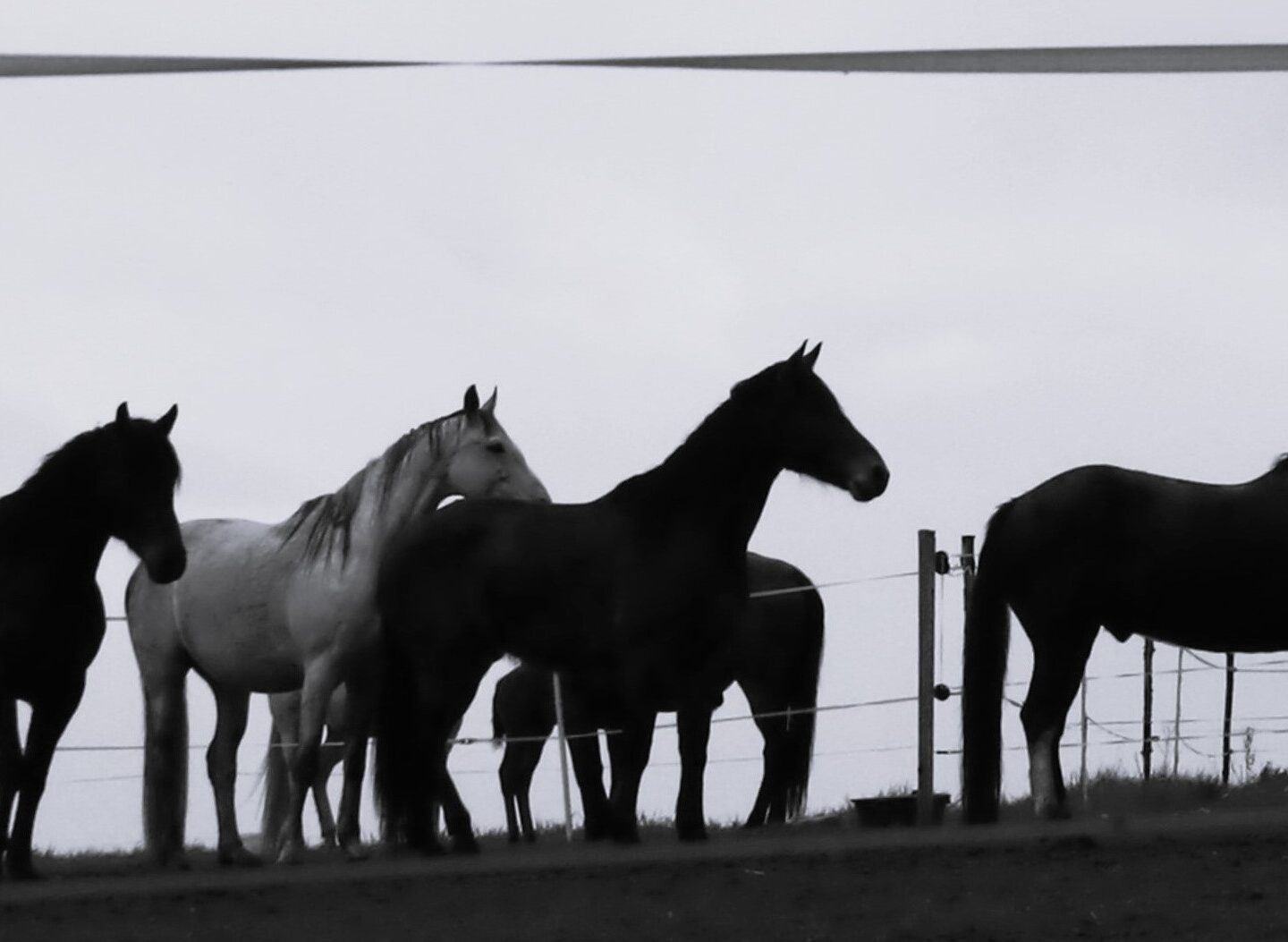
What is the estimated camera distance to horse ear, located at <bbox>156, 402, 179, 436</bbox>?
878 cm

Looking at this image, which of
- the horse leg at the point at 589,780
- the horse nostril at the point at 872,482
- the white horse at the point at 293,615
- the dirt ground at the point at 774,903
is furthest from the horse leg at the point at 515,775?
the dirt ground at the point at 774,903

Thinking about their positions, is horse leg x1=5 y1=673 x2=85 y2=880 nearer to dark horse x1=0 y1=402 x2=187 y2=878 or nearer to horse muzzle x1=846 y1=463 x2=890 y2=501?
dark horse x1=0 y1=402 x2=187 y2=878

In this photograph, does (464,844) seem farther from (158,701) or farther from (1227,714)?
(1227,714)

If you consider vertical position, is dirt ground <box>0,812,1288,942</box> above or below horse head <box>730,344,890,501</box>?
below

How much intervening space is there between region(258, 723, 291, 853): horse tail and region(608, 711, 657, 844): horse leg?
143 inches

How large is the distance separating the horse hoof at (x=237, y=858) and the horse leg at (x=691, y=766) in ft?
7.11

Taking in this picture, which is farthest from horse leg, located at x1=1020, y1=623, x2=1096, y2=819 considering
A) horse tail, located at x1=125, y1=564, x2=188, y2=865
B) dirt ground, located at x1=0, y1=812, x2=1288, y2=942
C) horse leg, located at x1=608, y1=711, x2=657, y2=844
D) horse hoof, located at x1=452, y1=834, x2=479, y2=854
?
horse tail, located at x1=125, y1=564, x2=188, y2=865

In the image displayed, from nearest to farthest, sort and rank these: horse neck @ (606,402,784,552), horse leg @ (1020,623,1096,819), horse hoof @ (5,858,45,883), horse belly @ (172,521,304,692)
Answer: horse hoof @ (5,858,45,883), horse neck @ (606,402,784,552), horse leg @ (1020,623,1096,819), horse belly @ (172,521,304,692)

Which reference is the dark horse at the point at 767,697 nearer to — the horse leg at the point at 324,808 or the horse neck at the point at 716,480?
the horse leg at the point at 324,808

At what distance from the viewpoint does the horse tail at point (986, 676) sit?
8.95m

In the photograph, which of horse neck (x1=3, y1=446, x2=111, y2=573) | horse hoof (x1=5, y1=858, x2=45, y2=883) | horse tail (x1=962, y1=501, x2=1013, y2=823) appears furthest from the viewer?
horse tail (x1=962, y1=501, x2=1013, y2=823)

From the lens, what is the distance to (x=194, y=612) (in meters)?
10.3

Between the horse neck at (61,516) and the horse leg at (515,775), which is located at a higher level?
the horse neck at (61,516)

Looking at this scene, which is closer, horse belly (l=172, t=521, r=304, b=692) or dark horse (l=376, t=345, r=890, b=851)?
dark horse (l=376, t=345, r=890, b=851)
